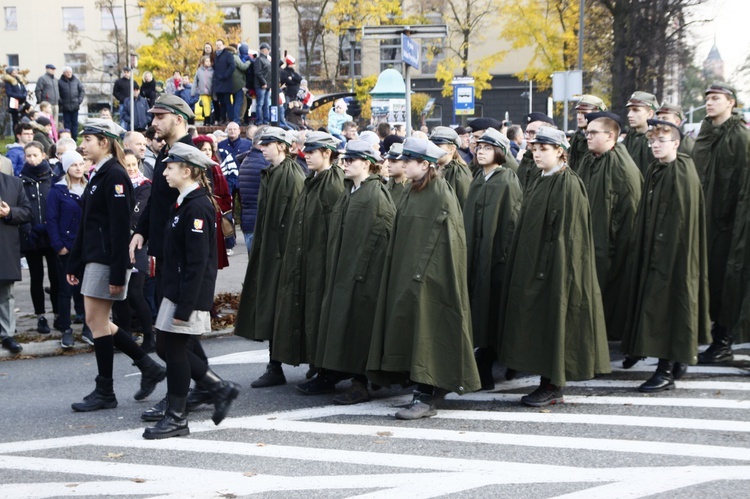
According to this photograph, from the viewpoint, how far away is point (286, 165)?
931cm

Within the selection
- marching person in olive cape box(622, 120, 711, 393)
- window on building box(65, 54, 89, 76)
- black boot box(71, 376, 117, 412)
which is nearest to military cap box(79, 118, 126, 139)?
black boot box(71, 376, 117, 412)

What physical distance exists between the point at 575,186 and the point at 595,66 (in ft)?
109

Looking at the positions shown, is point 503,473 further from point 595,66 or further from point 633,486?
point 595,66

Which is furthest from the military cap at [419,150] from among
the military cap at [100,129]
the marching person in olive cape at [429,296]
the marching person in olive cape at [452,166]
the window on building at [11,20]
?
the window on building at [11,20]

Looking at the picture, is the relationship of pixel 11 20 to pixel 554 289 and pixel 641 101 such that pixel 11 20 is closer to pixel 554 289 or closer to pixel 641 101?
pixel 641 101

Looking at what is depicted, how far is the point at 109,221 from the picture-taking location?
8.10 meters

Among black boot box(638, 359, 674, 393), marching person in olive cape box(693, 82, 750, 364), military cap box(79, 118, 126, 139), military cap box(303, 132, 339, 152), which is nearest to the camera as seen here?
military cap box(79, 118, 126, 139)

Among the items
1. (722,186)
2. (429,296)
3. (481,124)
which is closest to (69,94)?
(481,124)

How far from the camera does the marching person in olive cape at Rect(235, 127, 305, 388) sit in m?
9.12

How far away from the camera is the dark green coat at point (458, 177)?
10000mm

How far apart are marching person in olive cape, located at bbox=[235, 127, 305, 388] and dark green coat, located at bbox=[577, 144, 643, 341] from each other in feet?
8.88

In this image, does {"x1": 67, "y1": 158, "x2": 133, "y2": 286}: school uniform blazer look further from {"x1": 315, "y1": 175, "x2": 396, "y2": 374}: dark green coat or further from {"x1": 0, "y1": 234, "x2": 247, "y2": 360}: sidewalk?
{"x1": 0, "y1": 234, "x2": 247, "y2": 360}: sidewalk

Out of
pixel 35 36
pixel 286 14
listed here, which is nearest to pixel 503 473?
pixel 286 14

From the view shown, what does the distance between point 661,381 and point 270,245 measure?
3.51 meters
